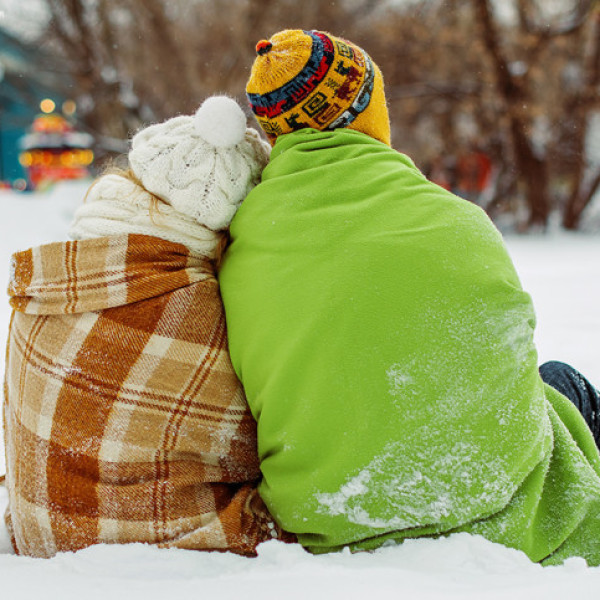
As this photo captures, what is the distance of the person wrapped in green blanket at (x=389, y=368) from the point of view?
104cm

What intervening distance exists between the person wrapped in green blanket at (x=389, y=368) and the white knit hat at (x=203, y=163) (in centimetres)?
8

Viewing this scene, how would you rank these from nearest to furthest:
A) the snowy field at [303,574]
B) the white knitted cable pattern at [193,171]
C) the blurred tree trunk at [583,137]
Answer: the snowy field at [303,574] < the white knitted cable pattern at [193,171] < the blurred tree trunk at [583,137]

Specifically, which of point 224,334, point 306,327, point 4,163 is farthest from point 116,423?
point 4,163

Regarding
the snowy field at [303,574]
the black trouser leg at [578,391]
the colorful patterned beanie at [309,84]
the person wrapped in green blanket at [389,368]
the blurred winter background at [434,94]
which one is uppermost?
the colorful patterned beanie at [309,84]

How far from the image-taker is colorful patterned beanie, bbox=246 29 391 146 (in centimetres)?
127

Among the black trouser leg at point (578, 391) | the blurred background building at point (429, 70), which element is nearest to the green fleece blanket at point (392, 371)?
the black trouser leg at point (578, 391)

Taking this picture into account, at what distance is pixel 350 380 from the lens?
3.42 ft

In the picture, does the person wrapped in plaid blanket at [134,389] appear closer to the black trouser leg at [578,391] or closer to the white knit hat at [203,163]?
the white knit hat at [203,163]

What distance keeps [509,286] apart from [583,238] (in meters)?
8.19

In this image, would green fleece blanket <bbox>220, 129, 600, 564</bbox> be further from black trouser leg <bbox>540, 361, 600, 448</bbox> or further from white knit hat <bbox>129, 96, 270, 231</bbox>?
black trouser leg <bbox>540, 361, 600, 448</bbox>

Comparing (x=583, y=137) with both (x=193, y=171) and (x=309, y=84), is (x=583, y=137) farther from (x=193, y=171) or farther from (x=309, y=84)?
(x=193, y=171)

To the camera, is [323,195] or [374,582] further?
[323,195]

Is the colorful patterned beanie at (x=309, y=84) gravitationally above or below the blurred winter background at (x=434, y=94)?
above

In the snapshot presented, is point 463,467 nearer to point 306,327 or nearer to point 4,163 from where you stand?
point 306,327
